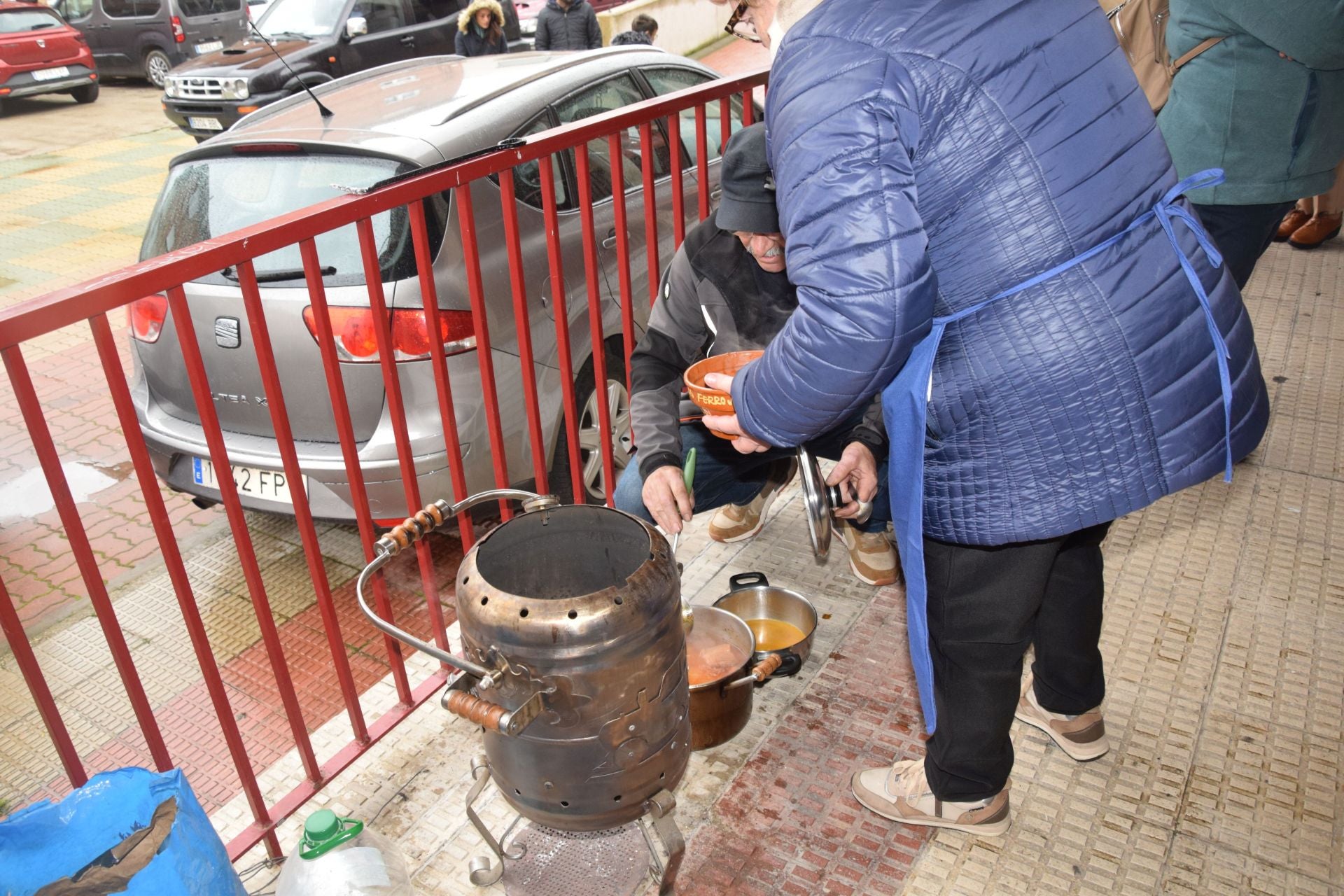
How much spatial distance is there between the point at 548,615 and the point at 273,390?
782 mm

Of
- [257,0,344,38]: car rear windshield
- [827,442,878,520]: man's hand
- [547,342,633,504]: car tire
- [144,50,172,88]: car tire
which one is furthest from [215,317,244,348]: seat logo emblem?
[144,50,172,88]: car tire

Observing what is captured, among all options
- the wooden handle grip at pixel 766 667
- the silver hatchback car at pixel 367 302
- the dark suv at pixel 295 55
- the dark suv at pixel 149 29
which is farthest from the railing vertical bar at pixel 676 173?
the dark suv at pixel 149 29

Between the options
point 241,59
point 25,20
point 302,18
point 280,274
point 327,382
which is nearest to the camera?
point 327,382

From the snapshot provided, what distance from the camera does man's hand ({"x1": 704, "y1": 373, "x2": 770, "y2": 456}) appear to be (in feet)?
6.39

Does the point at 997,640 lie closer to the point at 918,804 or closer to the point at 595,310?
the point at 918,804

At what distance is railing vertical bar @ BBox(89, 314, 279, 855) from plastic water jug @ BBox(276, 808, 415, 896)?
0.76 feet

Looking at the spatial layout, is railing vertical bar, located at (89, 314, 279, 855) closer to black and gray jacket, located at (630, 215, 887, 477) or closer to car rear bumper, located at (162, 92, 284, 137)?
black and gray jacket, located at (630, 215, 887, 477)

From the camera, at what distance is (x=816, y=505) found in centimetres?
210

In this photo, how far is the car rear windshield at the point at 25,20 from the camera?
14633mm

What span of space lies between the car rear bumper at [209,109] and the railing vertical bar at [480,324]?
33.3ft

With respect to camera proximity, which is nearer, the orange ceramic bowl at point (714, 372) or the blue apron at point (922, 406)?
the blue apron at point (922, 406)

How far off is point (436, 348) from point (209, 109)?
11.0m

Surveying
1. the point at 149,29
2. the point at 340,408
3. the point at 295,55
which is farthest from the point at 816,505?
the point at 149,29

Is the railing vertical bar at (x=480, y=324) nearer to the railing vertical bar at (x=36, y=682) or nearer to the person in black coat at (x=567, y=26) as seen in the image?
the railing vertical bar at (x=36, y=682)
